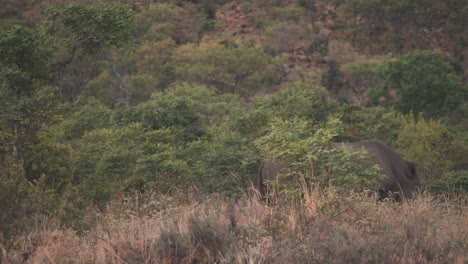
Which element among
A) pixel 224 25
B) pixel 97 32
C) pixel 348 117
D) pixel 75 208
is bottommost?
pixel 224 25

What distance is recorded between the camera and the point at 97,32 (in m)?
13.8

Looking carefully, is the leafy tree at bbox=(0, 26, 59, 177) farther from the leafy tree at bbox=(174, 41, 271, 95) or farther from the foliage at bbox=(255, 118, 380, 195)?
the leafy tree at bbox=(174, 41, 271, 95)

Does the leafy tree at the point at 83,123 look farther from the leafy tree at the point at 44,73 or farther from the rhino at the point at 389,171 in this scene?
the rhino at the point at 389,171

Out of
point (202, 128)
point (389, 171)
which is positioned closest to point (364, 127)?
point (202, 128)

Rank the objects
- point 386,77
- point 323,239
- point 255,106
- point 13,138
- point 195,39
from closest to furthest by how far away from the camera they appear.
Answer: point 323,239
point 13,138
point 255,106
point 386,77
point 195,39

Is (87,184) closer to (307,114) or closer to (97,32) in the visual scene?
(97,32)

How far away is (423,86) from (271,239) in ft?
97.6

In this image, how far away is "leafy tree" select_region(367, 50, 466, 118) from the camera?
33594 mm

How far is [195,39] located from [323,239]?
50143 mm

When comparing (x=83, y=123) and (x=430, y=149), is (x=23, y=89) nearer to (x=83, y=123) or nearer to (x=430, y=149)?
(x=83, y=123)

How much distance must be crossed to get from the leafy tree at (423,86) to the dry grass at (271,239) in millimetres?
28425

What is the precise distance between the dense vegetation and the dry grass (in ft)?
0.08

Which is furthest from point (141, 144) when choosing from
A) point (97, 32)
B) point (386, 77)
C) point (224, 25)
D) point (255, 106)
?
point (224, 25)

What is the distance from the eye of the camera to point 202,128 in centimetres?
1919
